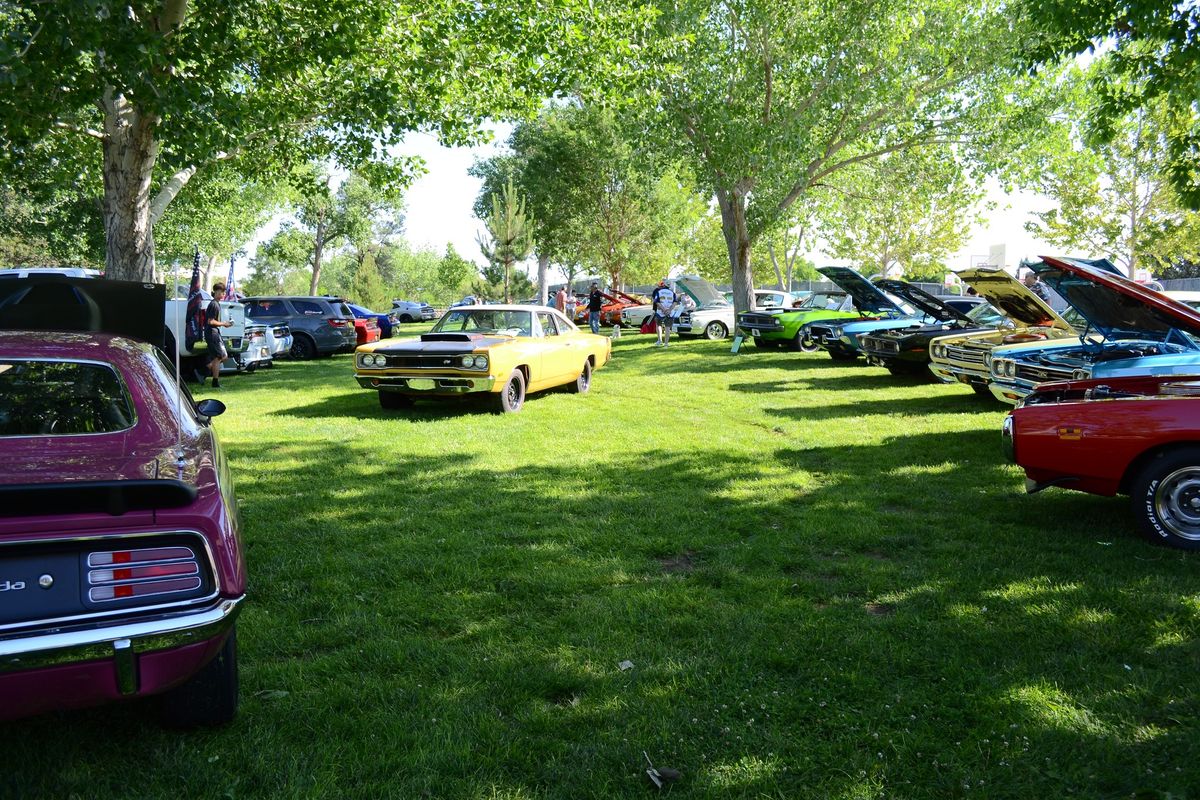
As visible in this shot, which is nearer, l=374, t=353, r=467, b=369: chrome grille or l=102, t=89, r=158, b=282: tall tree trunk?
l=374, t=353, r=467, b=369: chrome grille

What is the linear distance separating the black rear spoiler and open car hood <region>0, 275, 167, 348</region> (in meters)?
4.81

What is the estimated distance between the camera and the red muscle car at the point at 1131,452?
16.0ft

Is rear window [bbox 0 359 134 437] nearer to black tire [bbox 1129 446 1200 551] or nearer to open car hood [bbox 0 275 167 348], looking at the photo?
open car hood [bbox 0 275 167 348]

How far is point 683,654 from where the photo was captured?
357 cm

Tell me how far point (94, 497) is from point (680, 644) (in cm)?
237

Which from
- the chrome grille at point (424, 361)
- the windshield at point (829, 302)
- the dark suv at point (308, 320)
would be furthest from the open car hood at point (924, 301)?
the dark suv at point (308, 320)

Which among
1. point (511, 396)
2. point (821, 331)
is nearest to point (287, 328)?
point (511, 396)

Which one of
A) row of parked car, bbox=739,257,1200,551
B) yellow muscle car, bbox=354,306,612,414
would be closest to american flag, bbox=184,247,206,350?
yellow muscle car, bbox=354,306,612,414

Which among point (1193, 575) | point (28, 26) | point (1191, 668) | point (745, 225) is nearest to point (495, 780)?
point (1191, 668)

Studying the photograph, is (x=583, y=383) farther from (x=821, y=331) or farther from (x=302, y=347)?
(x=302, y=347)

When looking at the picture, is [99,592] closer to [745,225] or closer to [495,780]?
[495,780]

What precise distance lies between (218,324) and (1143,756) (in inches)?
523

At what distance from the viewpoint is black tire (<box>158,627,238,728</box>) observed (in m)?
2.86

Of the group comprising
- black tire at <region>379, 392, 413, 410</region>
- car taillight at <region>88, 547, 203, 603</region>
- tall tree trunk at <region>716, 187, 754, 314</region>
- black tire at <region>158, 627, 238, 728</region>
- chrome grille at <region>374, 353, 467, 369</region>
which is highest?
tall tree trunk at <region>716, 187, 754, 314</region>
